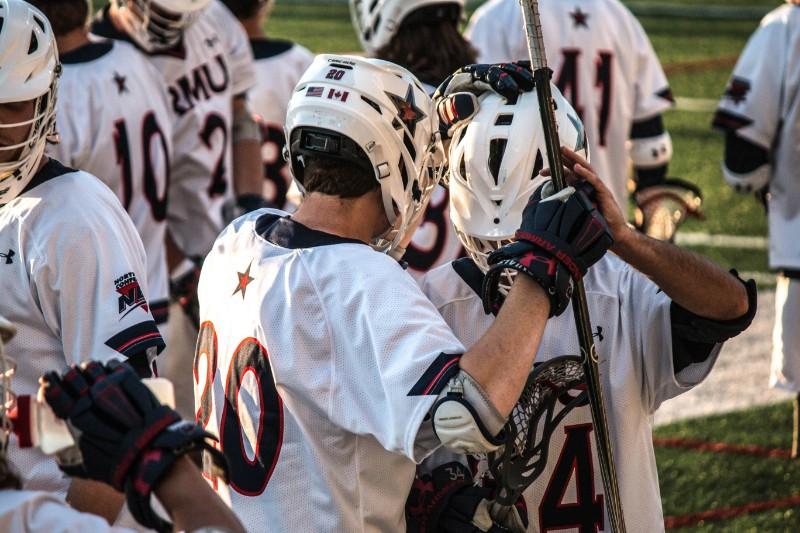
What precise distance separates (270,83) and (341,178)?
4.34m

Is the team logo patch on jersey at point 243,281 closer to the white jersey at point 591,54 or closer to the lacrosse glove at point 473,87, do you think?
the lacrosse glove at point 473,87

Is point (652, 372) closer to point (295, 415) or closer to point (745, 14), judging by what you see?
point (295, 415)

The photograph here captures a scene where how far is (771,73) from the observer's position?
646 cm

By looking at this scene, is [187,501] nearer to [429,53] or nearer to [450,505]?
[450,505]

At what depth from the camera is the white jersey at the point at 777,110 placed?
6.43 m

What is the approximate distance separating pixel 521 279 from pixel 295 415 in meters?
0.59

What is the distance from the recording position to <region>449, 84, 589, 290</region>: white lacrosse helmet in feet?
11.1

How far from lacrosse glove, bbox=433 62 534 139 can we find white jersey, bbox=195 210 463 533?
2.02ft

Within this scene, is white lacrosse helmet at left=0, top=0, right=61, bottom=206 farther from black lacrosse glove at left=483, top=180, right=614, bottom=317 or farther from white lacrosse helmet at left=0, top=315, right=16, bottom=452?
black lacrosse glove at left=483, top=180, right=614, bottom=317

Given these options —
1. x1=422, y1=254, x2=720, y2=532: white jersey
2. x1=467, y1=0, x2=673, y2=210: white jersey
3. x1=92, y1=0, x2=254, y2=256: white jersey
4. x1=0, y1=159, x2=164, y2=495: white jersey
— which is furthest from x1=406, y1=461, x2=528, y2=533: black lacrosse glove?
x1=467, y1=0, x2=673, y2=210: white jersey

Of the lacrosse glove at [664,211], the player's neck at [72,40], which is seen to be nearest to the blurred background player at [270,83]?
the player's neck at [72,40]

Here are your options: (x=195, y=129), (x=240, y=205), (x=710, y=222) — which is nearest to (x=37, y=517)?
(x=195, y=129)

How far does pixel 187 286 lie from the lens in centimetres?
650

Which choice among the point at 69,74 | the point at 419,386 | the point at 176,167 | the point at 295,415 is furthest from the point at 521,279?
the point at 176,167
